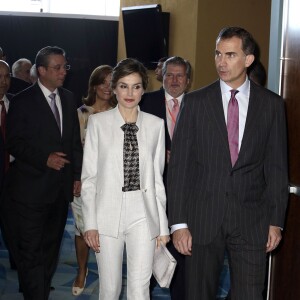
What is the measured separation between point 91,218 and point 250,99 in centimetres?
107

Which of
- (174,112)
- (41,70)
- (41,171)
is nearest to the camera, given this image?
(41,171)

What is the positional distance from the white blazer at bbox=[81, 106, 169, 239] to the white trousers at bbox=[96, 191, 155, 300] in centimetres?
4

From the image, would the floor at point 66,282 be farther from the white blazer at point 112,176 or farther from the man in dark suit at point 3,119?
the white blazer at point 112,176

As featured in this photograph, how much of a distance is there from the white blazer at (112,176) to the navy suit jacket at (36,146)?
103cm

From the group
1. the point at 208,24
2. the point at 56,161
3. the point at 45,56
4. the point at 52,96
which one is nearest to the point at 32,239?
the point at 56,161

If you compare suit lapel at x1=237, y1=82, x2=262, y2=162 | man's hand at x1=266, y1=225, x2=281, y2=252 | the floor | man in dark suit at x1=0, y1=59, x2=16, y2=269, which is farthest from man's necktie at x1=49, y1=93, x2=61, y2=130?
man's hand at x1=266, y1=225, x2=281, y2=252

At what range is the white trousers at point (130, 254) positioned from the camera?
3.79 meters

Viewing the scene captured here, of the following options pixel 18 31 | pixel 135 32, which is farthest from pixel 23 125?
pixel 18 31

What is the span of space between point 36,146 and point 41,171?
19cm

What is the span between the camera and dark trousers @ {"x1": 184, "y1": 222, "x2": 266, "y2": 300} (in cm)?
364

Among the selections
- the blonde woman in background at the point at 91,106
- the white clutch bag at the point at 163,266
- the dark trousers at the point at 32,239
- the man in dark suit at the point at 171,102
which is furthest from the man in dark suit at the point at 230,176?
the blonde woman in background at the point at 91,106

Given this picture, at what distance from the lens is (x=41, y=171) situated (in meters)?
4.96

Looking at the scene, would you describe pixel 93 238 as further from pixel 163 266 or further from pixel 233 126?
pixel 233 126

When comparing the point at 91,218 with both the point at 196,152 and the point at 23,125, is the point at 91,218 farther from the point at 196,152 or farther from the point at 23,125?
the point at 23,125
